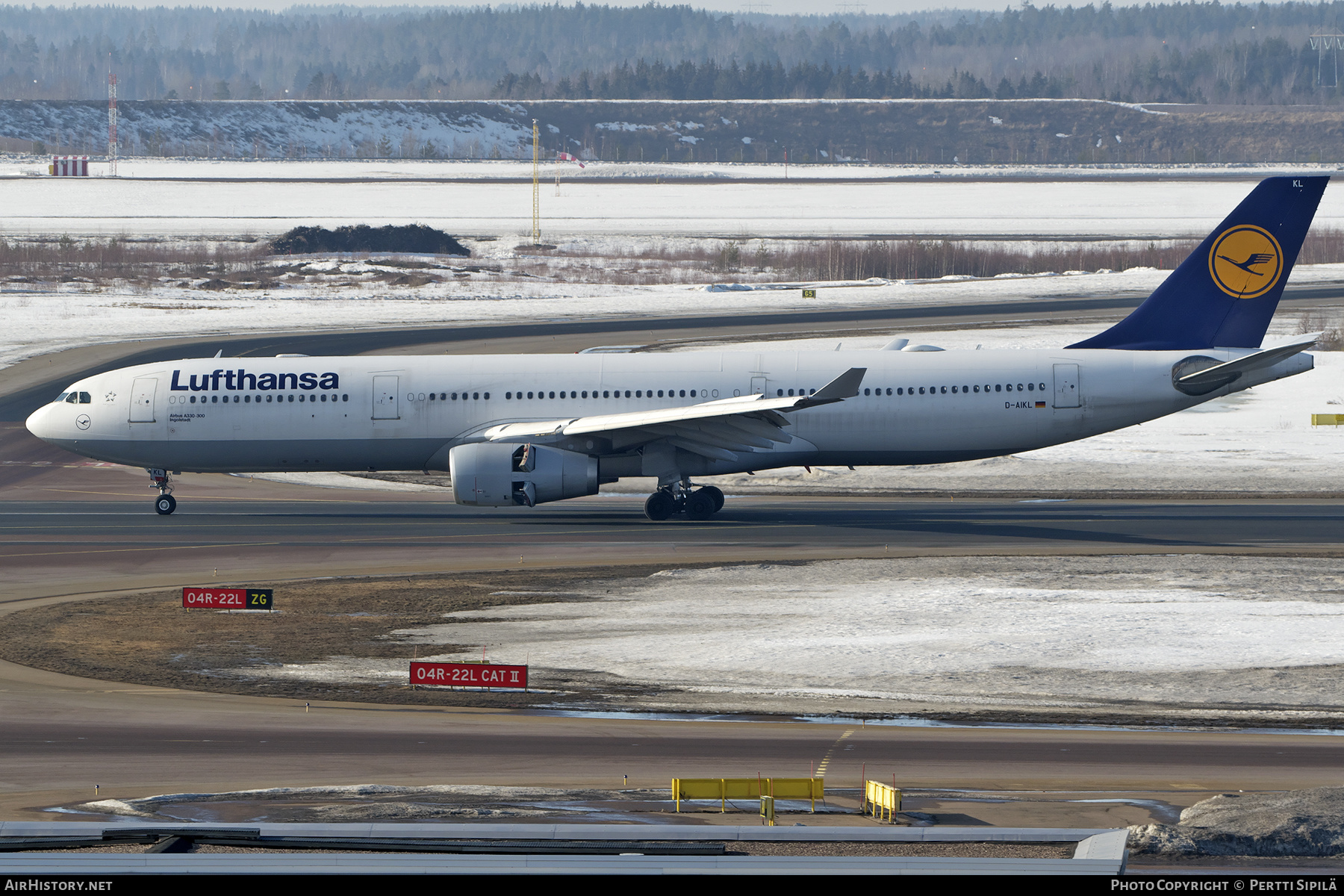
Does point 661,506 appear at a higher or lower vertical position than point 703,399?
lower

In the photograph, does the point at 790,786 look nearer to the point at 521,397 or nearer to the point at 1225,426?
the point at 521,397

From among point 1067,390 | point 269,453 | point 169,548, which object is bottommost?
point 169,548

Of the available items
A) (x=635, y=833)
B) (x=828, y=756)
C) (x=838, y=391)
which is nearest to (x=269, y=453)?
(x=838, y=391)

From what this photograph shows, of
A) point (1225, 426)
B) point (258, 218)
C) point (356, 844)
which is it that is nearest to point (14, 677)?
point (356, 844)

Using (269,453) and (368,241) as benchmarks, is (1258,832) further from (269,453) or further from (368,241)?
(368,241)

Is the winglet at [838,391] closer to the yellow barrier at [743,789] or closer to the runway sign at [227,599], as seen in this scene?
the runway sign at [227,599]

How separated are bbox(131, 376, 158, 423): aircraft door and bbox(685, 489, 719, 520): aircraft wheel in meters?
15.9

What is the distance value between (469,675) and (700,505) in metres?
18.3

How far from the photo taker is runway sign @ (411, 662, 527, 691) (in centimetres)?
2641

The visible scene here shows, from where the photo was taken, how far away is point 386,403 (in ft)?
145

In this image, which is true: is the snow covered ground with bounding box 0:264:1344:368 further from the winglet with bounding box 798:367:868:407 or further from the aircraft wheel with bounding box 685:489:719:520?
the winglet with bounding box 798:367:868:407

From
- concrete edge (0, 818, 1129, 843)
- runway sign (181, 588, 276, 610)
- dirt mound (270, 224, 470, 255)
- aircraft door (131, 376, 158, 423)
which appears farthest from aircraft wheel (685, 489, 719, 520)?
dirt mound (270, 224, 470, 255)

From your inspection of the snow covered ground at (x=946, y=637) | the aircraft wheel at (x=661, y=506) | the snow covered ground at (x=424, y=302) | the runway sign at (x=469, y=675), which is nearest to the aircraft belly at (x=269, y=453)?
the aircraft wheel at (x=661, y=506)

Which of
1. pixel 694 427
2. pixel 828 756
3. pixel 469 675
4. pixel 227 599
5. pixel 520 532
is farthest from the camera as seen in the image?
pixel 520 532
